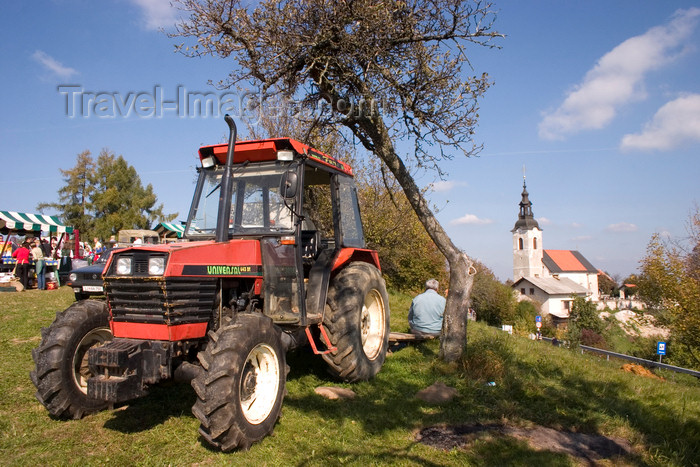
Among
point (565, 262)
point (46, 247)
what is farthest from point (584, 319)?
point (565, 262)

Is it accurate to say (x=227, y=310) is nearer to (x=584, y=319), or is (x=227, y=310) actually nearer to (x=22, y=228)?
(x=22, y=228)

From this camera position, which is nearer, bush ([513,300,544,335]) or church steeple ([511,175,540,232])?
bush ([513,300,544,335])

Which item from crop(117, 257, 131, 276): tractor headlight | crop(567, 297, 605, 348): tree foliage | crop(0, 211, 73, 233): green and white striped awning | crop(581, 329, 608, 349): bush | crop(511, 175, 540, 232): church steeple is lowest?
crop(581, 329, 608, 349): bush

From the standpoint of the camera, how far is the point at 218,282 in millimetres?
4570

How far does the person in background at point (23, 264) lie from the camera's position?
563 inches

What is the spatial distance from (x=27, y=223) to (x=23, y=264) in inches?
87.5

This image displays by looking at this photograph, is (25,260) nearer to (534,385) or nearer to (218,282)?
(218,282)

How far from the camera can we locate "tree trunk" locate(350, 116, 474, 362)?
22.4 feet

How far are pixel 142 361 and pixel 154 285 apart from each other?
621 mm

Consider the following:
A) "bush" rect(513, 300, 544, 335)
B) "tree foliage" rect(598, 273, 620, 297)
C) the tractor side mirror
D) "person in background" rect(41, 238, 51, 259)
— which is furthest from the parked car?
"tree foliage" rect(598, 273, 620, 297)

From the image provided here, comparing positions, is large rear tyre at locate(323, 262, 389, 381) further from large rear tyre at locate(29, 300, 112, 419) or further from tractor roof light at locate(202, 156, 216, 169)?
large rear tyre at locate(29, 300, 112, 419)

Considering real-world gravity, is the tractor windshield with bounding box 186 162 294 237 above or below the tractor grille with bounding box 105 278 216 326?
above

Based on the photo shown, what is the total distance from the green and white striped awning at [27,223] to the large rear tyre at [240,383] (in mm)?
14328

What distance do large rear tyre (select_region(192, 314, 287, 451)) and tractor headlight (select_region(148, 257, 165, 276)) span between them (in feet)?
2.33
